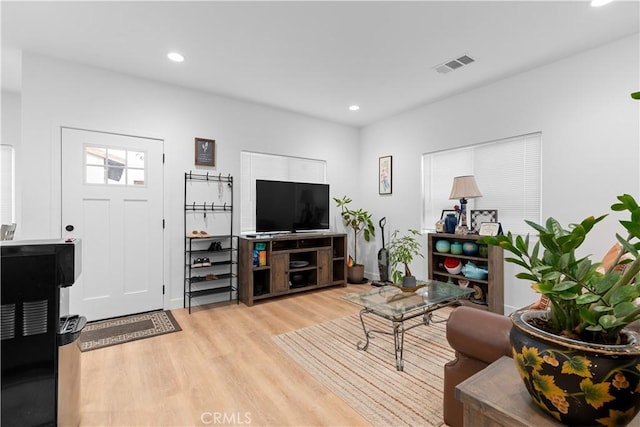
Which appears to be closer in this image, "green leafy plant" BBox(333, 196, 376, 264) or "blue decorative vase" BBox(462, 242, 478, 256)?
"blue decorative vase" BBox(462, 242, 478, 256)

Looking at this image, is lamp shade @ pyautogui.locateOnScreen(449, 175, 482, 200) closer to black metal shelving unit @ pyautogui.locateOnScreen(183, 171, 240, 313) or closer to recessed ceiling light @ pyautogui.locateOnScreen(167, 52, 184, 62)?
black metal shelving unit @ pyautogui.locateOnScreen(183, 171, 240, 313)

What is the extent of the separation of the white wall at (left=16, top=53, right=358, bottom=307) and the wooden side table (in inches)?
138

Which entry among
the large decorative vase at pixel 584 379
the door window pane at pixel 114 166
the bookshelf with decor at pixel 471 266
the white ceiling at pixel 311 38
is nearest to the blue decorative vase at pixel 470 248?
the bookshelf with decor at pixel 471 266

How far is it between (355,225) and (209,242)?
237 cm

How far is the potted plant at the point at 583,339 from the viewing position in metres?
0.62

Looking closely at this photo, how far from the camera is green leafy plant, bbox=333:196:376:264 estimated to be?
197 inches

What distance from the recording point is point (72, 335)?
1.50 meters

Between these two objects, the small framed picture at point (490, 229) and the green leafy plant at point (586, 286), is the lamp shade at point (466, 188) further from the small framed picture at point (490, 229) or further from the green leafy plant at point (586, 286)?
the green leafy plant at point (586, 286)

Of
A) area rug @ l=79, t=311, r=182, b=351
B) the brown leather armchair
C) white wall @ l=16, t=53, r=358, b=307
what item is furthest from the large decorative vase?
white wall @ l=16, t=53, r=358, b=307

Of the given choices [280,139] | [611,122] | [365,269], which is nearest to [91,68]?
[280,139]

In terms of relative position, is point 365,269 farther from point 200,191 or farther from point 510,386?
point 510,386

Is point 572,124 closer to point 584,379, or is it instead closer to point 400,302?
point 400,302

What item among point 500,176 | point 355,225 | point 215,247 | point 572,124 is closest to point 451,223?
point 500,176

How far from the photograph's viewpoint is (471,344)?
4.67ft
